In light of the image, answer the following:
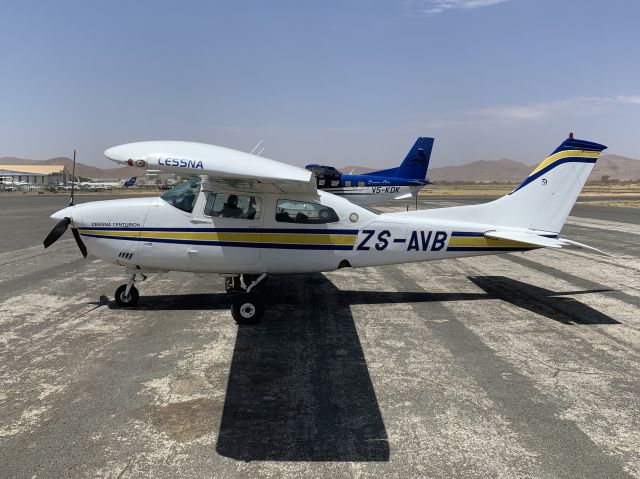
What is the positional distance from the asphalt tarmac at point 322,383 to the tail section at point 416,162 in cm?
2348

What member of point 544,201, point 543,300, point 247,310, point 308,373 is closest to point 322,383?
point 308,373

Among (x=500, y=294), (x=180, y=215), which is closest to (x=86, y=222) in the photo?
(x=180, y=215)

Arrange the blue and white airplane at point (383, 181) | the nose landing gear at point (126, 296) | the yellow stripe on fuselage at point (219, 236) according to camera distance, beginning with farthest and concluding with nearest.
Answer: the blue and white airplane at point (383, 181) < the nose landing gear at point (126, 296) < the yellow stripe on fuselage at point (219, 236)

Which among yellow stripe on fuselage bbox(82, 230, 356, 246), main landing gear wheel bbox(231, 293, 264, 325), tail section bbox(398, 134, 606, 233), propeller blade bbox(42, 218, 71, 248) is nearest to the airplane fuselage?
yellow stripe on fuselage bbox(82, 230, 356, 246)

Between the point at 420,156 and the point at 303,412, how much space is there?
29845mm

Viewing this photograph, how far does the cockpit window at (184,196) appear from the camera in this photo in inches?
289

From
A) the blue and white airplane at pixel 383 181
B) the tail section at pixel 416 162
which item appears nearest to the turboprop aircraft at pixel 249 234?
the blue and white airplane at pixel 383 181

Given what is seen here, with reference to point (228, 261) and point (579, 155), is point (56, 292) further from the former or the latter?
point (579, 155)

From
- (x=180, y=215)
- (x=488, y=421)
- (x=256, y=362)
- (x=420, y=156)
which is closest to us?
(x=488, y=421)

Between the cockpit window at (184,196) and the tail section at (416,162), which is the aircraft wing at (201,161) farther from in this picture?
the tail section at (416,162)

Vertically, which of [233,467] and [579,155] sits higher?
[579,155]

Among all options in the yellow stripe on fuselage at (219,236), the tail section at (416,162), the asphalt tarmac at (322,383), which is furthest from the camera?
the tail section at (416,162)

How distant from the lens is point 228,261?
7340mm

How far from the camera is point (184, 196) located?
7.41 metres
